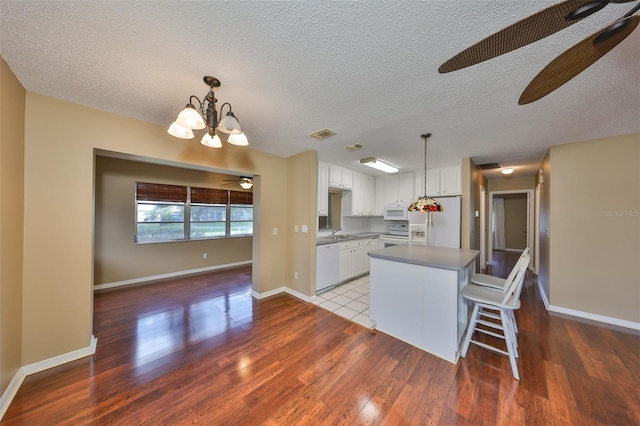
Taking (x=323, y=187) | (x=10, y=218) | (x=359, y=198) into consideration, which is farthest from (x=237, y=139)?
(x=359, y=198)

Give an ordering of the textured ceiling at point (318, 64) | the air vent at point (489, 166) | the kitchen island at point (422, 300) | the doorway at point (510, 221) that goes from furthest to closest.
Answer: the doorway at point (510, 221), the air vent at point (489, 166), the kitchen island at point (422, 300), the textured ceiling at point (318, 64)

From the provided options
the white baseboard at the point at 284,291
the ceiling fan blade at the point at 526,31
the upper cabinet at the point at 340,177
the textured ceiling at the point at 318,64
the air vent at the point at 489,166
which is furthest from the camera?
the upper cabinet at the point at 340,177

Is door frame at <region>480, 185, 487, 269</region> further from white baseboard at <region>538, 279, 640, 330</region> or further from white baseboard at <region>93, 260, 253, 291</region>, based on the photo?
white baseboard at <region>93, 260, 253, 291</region>

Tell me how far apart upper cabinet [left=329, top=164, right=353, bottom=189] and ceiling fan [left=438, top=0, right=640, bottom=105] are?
11.3 feet

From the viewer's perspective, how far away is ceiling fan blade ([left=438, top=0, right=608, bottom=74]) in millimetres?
774

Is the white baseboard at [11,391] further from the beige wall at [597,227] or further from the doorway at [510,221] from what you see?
the doorway at [510,221]

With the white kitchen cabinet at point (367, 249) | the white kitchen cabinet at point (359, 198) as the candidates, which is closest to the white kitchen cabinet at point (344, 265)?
the white kitchen cabinet at point (367, 249)

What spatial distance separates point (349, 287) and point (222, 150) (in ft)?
10.4

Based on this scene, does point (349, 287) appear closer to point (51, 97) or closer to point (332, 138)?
point (332, 138)

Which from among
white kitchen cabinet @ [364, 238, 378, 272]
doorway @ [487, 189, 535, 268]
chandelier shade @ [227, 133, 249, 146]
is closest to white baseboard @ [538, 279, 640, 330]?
white kitchen cabinet @ [364, 238, 378, 272]

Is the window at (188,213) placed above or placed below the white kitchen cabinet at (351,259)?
above

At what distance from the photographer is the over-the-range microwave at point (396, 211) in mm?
4992

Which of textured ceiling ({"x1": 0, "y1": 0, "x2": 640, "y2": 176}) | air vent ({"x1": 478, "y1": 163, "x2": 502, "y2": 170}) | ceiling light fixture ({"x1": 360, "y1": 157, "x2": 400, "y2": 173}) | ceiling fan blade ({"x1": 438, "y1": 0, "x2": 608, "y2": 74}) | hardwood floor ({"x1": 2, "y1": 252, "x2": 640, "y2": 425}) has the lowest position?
hardwood floor ({"x1": 2, "y1": 252, "x2": 640, "y2": 425})

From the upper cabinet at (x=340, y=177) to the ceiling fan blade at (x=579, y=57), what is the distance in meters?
3.41
